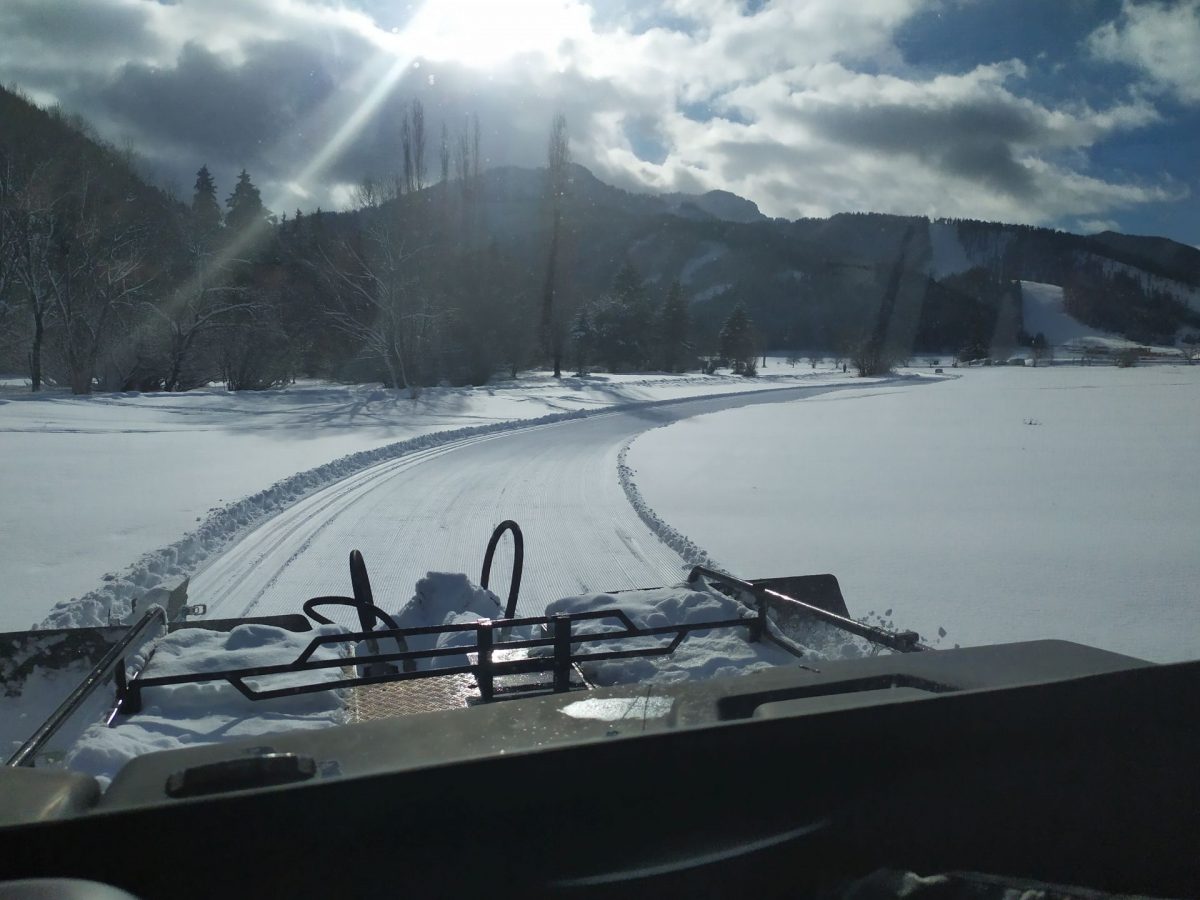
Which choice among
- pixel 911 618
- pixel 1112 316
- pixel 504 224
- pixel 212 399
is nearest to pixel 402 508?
pixel 911 618

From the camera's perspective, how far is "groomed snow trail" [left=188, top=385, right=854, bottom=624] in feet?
25.5

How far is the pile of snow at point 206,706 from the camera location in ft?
10.3

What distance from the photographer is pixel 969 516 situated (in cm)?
1142

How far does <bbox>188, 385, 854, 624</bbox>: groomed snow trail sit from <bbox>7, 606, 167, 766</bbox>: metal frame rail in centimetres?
334

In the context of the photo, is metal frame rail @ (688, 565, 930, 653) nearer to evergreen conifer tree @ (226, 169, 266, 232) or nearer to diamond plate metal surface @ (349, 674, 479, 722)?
diamond plate metal surface @ (349, 674, 479, 722)

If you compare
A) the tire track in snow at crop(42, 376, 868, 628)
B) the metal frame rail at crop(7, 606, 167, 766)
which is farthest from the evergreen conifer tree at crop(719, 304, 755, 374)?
the metal frame rail at crop(7, 606, 167, 766)

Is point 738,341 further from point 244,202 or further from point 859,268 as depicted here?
point 859,268

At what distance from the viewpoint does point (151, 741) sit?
10.5 feet

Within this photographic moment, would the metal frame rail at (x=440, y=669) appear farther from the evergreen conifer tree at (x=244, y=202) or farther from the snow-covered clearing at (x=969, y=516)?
the evergreen conifer tree at (x=244, y=202)

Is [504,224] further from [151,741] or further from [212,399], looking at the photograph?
[151,741]

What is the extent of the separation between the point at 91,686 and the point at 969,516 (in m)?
11.0

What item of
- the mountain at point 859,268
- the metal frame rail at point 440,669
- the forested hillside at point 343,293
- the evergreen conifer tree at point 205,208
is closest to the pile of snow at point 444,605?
the metal frame rail at point 440,669

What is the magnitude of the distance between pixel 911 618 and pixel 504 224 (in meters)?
138

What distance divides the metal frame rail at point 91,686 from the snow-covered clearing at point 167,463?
1610 millimetres
